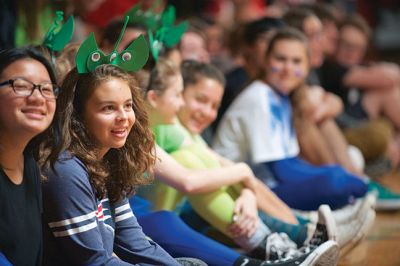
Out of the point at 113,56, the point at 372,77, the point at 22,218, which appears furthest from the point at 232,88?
the point at 22,218

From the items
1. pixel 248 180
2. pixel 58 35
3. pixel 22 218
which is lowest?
pixel 248 180

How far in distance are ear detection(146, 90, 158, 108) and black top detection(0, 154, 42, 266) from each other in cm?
80

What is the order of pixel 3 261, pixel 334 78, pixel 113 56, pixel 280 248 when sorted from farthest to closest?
1. pixel 334 78
2. pixel 280 248
3. pixel 113 56
4. pixel 3 261

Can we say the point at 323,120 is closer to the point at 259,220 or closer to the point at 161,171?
the point at 259,220

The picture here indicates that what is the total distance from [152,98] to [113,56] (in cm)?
58

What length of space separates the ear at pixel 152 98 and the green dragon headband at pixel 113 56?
505mm

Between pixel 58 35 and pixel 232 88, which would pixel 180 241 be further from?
pixel 232 88

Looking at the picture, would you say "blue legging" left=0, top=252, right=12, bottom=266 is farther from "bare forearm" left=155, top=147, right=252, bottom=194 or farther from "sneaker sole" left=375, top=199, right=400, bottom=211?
"sneaker sole" left=375, top=199, right=400, bottom=211

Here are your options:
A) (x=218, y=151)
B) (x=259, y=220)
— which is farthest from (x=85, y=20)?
(x=259, y=220)

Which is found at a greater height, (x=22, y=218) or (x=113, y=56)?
(x=113, y=56)

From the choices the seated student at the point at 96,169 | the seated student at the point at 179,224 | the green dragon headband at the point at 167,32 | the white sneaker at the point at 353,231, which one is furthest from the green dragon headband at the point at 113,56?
the white sneaker at the point at 353,231

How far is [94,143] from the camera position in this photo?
208 centimetres

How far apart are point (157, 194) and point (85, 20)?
1468 millimetres

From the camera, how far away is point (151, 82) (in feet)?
8.98
